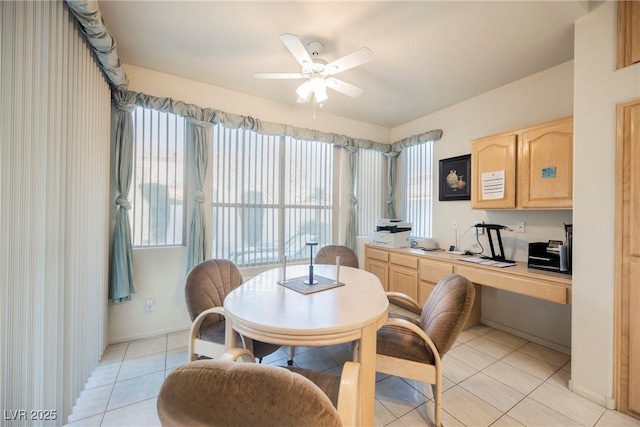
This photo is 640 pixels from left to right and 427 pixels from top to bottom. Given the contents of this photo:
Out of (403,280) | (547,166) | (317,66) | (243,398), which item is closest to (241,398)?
(243,398)

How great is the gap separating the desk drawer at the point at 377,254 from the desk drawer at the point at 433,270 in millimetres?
585

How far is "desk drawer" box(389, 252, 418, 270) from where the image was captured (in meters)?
3.12

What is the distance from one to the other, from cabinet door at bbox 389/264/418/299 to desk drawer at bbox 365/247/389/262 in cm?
15

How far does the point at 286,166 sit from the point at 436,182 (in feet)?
7.00

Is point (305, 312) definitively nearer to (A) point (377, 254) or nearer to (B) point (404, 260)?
(B) point (404, 260)

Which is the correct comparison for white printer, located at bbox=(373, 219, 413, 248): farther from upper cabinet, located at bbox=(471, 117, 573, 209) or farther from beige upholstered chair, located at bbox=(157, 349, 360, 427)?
beige upholstered chair, located at bbox=(157, 349, 360, 427)

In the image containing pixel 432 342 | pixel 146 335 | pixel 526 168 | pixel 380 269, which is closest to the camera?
pixel 432 342

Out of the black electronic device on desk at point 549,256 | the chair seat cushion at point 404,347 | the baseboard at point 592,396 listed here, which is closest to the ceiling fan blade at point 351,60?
the chair seat cushion at point 404,347

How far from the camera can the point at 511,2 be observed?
1.70 meters

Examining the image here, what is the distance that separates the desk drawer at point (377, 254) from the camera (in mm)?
3540

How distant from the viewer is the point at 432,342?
1476 millimetres

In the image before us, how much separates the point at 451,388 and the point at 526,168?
2.03m

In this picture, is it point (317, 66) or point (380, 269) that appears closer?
point (317, 66)

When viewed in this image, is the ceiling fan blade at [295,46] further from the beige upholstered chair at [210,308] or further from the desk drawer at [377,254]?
the desk drawer at [377,254]
